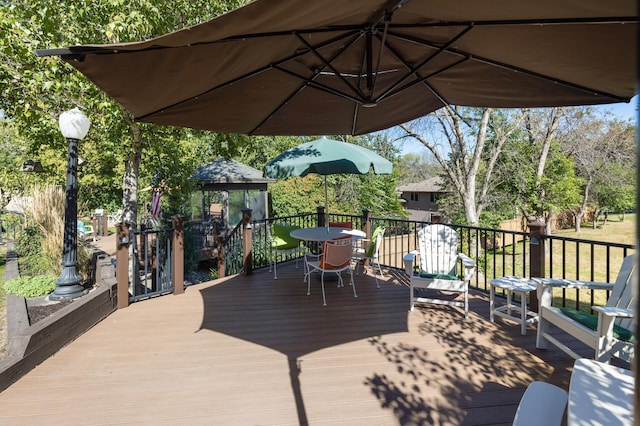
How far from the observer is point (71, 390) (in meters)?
2.58

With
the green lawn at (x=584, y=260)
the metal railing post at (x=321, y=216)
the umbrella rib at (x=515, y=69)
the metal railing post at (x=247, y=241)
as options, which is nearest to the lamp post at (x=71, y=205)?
the metal railing post at (x=247, y=241)

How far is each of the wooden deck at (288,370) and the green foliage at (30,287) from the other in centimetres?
136

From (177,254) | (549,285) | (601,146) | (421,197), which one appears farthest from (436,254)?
(421,197)

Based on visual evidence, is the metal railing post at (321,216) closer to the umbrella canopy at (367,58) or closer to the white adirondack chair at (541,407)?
the umbrella canopy at (367,58)

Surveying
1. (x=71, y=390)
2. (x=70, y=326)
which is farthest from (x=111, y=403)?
(x=70, y=326)

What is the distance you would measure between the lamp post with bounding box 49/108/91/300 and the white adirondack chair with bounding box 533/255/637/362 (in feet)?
16.5

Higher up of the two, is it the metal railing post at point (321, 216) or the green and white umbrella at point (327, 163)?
the green and white umbrella at point (327, 163)

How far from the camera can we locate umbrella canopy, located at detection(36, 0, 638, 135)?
1630 mm

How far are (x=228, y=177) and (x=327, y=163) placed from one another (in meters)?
8.54

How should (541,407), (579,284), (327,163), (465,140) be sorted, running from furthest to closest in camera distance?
(465,140)
(327,163)
(579,284)
(541,407)

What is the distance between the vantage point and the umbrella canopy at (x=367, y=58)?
1630 millimetres

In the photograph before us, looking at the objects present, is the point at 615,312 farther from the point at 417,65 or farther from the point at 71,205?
the point at 71,205

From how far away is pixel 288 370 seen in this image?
2.80 m

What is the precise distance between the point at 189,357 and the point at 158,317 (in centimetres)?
122
